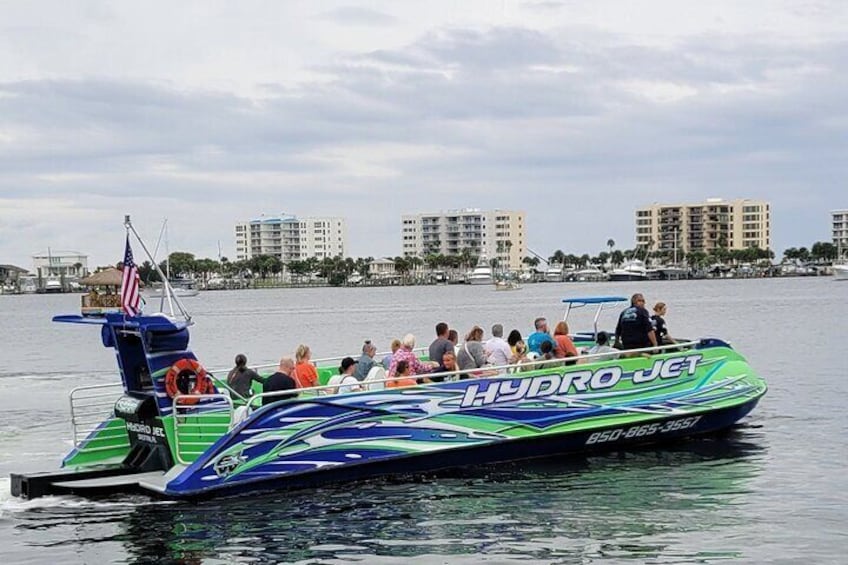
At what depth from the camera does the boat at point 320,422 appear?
14.3 meters

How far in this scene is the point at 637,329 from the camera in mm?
17531

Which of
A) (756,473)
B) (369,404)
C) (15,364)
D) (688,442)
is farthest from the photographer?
(15,364)

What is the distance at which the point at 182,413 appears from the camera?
566 inches

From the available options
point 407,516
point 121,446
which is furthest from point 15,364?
point 407,516

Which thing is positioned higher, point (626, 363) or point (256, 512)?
point (626, 363)

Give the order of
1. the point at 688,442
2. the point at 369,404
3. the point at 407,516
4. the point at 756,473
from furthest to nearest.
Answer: the point at 688,442 < the point at 756,473 < the point at 369,404 < the point at 407,516

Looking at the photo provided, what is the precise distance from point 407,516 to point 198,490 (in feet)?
8.66

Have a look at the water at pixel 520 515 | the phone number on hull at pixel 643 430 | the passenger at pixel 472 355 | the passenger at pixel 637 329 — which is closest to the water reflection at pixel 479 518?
the water at pixel 520 515

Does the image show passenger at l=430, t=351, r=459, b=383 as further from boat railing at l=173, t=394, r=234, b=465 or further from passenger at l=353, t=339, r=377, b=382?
boat railing at l=173, t=394, r=234, b=465

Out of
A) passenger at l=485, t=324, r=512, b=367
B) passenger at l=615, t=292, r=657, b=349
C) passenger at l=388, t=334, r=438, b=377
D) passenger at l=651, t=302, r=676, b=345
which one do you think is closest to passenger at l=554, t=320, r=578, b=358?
passenger at l=485, t=324, r=512, b=367

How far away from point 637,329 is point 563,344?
119 cm

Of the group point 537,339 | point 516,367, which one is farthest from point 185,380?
point 537,339

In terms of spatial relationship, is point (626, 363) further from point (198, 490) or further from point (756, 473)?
point (198, 490)

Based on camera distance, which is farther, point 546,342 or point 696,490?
point 546,342
